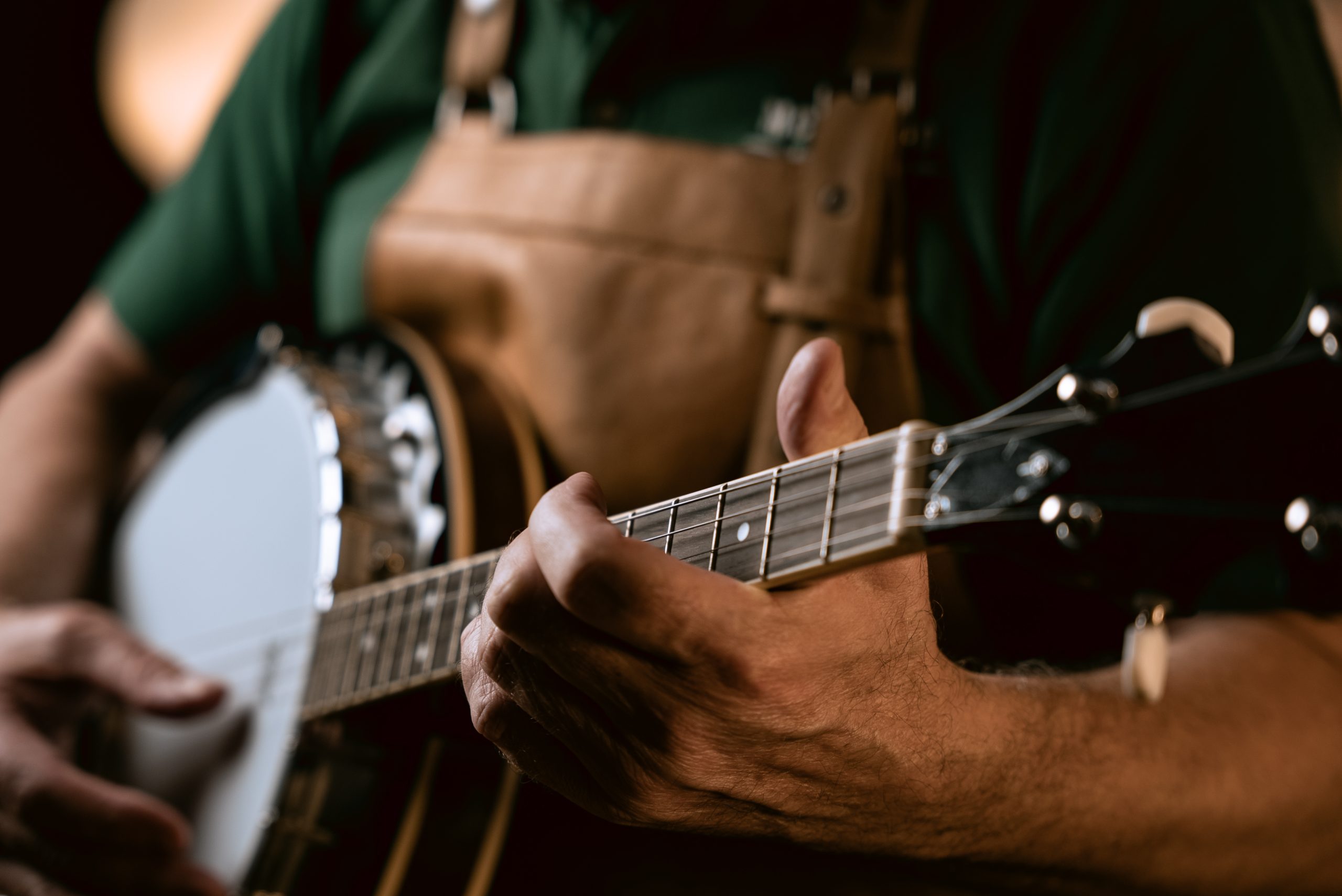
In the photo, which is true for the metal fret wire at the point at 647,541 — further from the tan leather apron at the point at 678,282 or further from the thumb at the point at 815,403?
the tan leather apron at the point at 678,282

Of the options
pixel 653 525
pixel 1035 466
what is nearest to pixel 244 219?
pixel 653 525

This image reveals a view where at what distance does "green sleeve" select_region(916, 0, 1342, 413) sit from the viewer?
0.37 m

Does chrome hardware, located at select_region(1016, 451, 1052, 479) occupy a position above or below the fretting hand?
above

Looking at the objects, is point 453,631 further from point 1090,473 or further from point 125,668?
point 125,668

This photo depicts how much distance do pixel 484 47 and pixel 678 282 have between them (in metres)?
0.30

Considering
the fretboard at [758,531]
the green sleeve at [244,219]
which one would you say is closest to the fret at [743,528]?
the fretboard at [758,531]

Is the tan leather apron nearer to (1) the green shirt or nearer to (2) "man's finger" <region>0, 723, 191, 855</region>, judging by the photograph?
(1) the green shirt

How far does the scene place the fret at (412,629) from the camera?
0.43 meters

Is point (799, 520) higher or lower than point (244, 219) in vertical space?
lower

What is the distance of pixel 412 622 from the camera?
437mm

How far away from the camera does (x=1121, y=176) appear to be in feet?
1.34

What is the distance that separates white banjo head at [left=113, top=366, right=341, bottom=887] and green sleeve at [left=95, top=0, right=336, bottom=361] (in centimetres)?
19

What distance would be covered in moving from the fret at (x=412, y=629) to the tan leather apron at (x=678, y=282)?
105mm

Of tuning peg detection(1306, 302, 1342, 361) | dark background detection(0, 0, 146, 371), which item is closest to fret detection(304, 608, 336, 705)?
tuning peg detection(1306, 302, 1342, 361)
